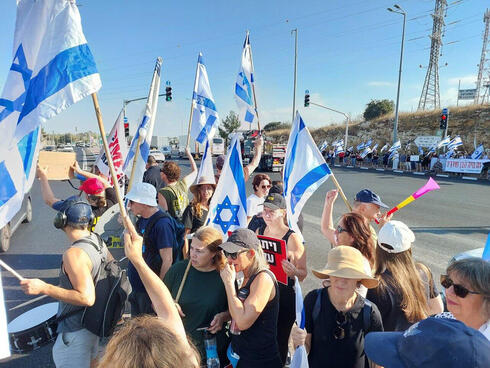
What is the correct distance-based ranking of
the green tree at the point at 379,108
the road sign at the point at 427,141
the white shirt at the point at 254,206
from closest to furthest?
the white shirt at the point at 254,206, the road sign at the point at 427,141, the green tree at the point at 379,108

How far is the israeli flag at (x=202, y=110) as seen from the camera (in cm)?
571

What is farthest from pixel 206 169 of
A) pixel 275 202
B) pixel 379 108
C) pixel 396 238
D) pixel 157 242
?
pixel 379 108

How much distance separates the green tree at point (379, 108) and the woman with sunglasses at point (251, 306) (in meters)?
48.1

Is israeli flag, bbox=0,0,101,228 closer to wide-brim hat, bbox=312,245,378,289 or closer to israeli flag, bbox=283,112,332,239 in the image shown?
wide-brim hat, bbox=312,245,378,289

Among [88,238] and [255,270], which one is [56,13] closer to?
[88,238]

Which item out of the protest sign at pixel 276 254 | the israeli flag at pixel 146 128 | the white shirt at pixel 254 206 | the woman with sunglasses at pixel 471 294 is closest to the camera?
the woman with sunglasses at pixel 471 294

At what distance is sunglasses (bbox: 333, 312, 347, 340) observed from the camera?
2.02m

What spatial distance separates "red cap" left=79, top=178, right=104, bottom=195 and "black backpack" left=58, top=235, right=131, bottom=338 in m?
1.98

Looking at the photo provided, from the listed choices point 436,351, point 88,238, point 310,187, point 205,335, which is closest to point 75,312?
point 88,238

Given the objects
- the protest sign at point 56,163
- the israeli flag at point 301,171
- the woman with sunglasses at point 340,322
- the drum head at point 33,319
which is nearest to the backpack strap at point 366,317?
the woman with sunglasses at point 340,322

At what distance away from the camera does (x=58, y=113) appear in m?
2.12

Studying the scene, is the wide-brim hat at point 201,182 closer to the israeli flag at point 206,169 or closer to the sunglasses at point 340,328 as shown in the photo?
the israeli flag at point 206,169

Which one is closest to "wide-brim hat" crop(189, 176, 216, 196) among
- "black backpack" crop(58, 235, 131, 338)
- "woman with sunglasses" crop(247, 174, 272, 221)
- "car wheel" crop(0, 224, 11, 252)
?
"woman with sunglasses" crop(247, 174, 272, 221)

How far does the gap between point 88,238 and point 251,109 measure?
439 cm
